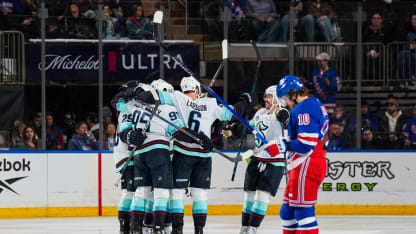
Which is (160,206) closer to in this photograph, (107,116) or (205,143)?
(205,143)

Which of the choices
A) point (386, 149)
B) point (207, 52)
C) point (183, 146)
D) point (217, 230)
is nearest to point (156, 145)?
point (183, 146)

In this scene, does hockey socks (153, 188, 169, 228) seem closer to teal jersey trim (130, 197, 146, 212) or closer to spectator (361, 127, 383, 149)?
teal jersey trim (130, 197, 146, 212)

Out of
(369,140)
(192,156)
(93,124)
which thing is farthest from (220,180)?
(192,156)

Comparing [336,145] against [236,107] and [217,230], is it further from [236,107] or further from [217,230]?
[236,107]

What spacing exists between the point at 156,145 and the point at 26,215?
3441 mm

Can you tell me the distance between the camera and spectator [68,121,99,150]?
1117cm

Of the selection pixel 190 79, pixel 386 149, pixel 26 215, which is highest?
pixel 190 79

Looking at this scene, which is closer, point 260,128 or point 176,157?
point 176,157

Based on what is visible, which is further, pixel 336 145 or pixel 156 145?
pixel 336 145

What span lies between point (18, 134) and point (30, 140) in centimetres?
17

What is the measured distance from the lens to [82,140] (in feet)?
36.9

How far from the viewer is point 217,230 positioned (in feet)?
31.7

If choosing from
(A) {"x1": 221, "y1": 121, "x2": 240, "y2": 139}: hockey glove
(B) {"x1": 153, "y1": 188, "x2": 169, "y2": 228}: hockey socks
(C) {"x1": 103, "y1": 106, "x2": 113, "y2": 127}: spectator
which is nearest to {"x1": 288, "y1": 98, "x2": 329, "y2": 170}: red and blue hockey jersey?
(B) {"x1": 153, "y1": 188, "x2": 169, "y2": 228}: hockey socks

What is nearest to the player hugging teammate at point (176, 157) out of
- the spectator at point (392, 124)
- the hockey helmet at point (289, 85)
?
the hockey helmet at point (289, 85)
